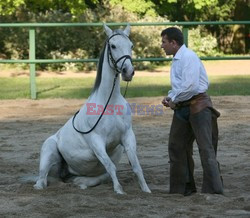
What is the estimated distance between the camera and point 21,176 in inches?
307

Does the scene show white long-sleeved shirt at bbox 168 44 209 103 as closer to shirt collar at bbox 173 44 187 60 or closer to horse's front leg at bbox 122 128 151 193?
shirt collar at bbox 173 44 187 60

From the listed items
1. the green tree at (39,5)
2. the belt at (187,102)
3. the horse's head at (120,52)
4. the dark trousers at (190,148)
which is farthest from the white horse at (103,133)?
the green tree at (39,5)

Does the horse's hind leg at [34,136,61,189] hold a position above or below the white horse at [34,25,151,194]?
below

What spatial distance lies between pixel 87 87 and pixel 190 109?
1019 centimetres

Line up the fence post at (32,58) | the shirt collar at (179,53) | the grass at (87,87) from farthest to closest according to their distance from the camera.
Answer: the grass at (87,87) → the fence post at (32,58) → the shirt collar at (179,53)

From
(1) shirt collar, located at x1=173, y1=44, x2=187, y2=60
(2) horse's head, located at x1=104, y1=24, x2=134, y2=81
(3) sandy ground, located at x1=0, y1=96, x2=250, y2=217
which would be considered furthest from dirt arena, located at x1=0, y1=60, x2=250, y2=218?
(1) shirt collar, located at x1=173, y1=44, x2=187, y2=60

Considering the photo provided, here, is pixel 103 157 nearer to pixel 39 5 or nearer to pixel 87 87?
pixel 87 87

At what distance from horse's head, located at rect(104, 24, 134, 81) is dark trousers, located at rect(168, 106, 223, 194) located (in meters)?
0.62

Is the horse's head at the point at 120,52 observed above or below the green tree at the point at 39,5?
above

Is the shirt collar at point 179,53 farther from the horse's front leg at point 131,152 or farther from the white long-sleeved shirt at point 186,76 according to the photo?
the horse's front leg at point 131,152

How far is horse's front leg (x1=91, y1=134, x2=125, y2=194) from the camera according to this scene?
6.80 m

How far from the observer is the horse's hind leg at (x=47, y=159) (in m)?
7.23

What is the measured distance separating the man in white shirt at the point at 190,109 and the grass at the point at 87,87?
8.16 metres

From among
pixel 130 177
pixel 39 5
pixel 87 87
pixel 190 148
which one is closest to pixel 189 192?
pixel 190 148
